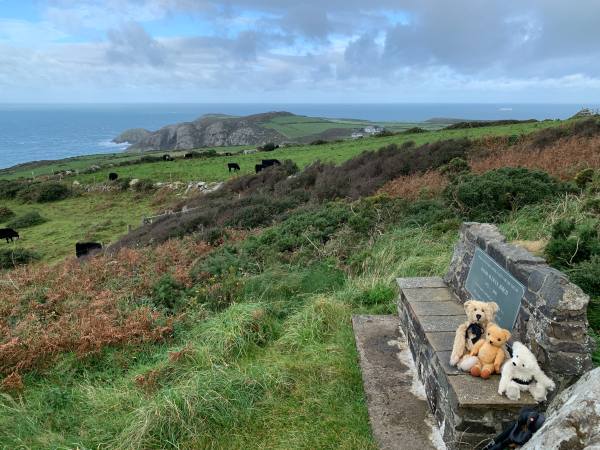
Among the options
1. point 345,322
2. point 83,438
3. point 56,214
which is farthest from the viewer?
point 56,214

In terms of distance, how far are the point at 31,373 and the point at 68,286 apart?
348 centimetres

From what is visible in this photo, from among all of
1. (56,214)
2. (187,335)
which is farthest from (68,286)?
(56,214)

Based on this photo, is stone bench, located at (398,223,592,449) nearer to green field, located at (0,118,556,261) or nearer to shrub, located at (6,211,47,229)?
green field, located at (0,118,556,261)

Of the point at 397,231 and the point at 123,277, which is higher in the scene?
the point at 397,231

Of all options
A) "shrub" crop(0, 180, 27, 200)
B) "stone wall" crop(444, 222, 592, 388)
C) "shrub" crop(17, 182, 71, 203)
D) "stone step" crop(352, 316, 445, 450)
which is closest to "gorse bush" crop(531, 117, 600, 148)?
"stone step" crop(352, 316, 445, 450)

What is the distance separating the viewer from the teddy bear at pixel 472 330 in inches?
168

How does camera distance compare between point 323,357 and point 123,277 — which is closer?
point 323,357

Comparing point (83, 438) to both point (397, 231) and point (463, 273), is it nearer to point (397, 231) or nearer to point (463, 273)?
point (463, 273)

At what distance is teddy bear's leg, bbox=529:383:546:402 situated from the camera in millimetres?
3719

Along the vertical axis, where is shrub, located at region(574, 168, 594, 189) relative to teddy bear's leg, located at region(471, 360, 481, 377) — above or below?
above

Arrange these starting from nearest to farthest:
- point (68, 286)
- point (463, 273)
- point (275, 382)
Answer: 1. point (275, 382)
2. point (463, 273)
3. point (68, 286)

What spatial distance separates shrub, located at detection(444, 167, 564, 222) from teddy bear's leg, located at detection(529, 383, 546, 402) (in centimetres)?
762

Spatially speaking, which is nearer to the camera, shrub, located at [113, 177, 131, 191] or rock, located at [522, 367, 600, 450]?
rock, located at [522, 367, 600, 450]

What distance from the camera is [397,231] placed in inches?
432
